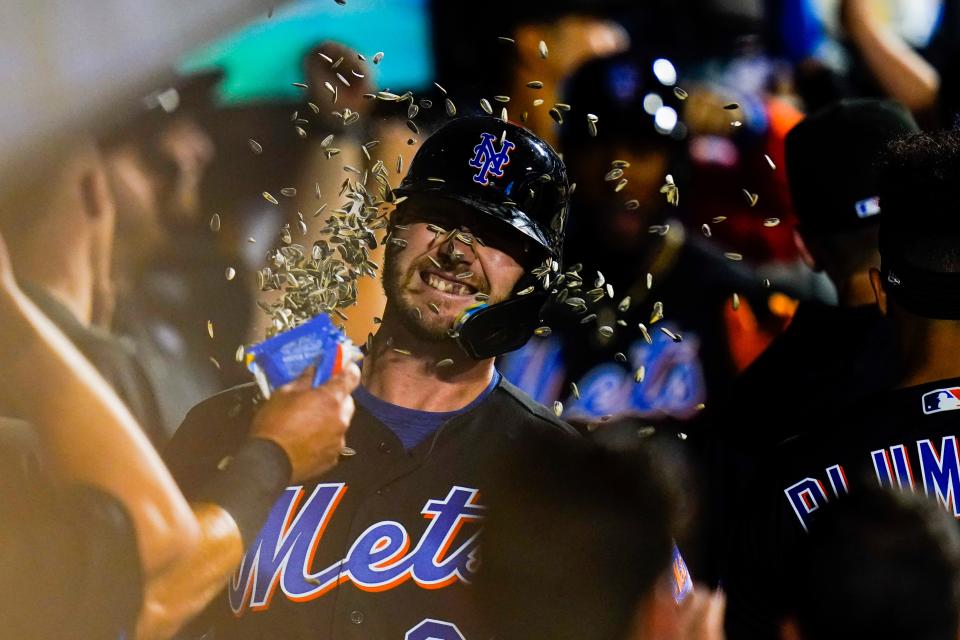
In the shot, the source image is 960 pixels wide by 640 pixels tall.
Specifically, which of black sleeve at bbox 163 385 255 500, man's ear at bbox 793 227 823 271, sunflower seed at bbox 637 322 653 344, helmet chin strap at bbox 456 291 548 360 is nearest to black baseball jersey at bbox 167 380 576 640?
black sleeve at bbox 163 385 255 500

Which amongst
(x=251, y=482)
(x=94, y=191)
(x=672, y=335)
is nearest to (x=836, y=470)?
(x=672, y=335)

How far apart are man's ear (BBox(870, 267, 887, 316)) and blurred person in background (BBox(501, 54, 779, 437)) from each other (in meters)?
0.41

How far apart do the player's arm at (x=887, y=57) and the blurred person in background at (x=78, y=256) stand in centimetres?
212

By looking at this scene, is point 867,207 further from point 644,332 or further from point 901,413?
point 644,332

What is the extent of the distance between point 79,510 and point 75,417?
226 millimetres

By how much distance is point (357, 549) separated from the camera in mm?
2477

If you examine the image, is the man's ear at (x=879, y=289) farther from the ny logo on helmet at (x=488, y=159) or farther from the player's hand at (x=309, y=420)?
the player's hand at (x=309, y=420)

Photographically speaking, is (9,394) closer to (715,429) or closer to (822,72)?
(715,429)

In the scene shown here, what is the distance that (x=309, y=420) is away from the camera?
2.47m

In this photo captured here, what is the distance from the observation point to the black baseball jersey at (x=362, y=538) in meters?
2.44

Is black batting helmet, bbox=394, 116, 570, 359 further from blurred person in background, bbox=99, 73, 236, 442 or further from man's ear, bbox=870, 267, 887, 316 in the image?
man's ear, bbox=870, 267, 887, 316

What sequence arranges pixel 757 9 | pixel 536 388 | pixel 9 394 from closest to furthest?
pixel 9 394, pixel 536 388, pixel 757 9

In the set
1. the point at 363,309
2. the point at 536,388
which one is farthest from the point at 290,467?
the point at 536,388

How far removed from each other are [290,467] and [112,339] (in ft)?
1.77
